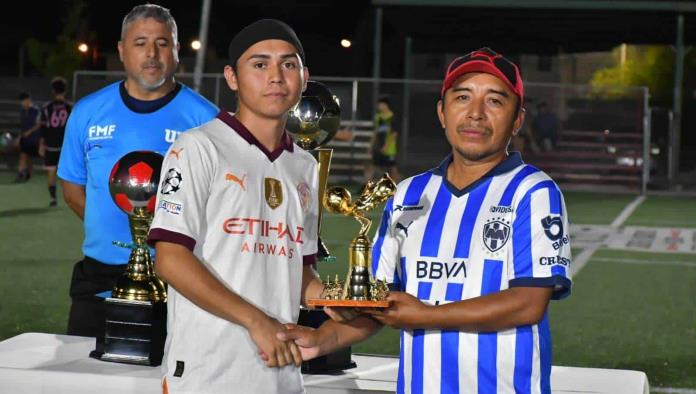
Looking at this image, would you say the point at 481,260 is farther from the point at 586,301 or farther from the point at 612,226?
the point at 612,226

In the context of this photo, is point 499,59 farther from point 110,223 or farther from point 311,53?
point 311,53

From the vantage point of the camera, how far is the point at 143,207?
12.7ft

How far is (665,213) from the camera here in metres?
20.4

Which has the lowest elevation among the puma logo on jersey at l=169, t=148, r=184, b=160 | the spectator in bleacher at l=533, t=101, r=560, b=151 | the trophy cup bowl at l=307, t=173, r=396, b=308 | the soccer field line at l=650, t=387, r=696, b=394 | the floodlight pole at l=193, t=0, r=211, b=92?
the soccer field line at l=650, t=387, r=696, b=394

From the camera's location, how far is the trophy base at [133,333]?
3.96 m

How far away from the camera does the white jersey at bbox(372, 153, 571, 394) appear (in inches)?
115

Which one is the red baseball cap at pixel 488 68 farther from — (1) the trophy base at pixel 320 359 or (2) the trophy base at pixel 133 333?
(2) the trophy base at pixel 133 333

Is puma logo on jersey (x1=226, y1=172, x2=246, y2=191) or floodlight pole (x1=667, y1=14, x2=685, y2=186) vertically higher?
floodlight pole (x1=667, y1=14, x2=685, y2=186)

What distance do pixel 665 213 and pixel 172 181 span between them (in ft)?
60.5

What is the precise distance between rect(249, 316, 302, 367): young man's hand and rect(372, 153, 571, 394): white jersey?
1.05 feet

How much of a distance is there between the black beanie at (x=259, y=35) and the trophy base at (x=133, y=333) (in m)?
1.22

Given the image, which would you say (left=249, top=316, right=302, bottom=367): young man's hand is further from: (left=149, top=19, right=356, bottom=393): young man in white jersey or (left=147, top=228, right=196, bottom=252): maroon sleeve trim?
(left=147, top=228, right=196, bottom=252): maroon sleeve trim

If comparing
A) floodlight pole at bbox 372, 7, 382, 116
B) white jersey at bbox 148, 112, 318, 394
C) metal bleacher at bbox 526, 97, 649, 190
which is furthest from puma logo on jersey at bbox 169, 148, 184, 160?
metal bleacher at bbox 526, 97, 649, 190

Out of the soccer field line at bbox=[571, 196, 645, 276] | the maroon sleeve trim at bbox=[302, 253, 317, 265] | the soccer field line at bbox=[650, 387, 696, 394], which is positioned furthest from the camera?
the soccer field line at bbox=[571, 196, 645, 276]
